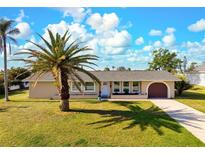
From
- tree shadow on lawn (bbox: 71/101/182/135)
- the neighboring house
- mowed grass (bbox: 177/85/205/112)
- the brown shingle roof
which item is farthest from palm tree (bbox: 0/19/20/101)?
the neighboring house

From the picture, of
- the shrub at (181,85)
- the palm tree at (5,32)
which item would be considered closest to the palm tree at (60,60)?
the palm tree at (5,32)

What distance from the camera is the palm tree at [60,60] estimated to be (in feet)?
66.2

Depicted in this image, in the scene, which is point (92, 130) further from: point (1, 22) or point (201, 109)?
point (1, 22)

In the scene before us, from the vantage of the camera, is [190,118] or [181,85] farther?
[181,85]

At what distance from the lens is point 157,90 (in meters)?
Answer: 31.0

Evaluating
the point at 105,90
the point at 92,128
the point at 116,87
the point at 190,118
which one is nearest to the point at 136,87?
the point at 116,87

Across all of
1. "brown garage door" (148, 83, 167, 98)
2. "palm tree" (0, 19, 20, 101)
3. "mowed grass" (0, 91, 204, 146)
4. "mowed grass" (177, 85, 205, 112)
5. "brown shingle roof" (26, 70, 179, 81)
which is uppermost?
"palm tree" (0, 19, 20, 101)

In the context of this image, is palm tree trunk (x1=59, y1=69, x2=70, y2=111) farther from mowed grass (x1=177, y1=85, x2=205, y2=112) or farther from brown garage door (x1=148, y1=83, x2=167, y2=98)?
brown garage door (x1=148, y1=83, x2=167, y2=98)

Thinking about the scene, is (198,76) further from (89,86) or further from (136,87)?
(89,86)

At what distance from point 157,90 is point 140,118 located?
13.4m

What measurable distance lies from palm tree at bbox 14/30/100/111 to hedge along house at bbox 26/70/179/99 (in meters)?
9.33

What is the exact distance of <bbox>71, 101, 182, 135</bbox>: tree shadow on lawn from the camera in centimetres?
1612

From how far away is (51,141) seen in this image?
44.3 feet
